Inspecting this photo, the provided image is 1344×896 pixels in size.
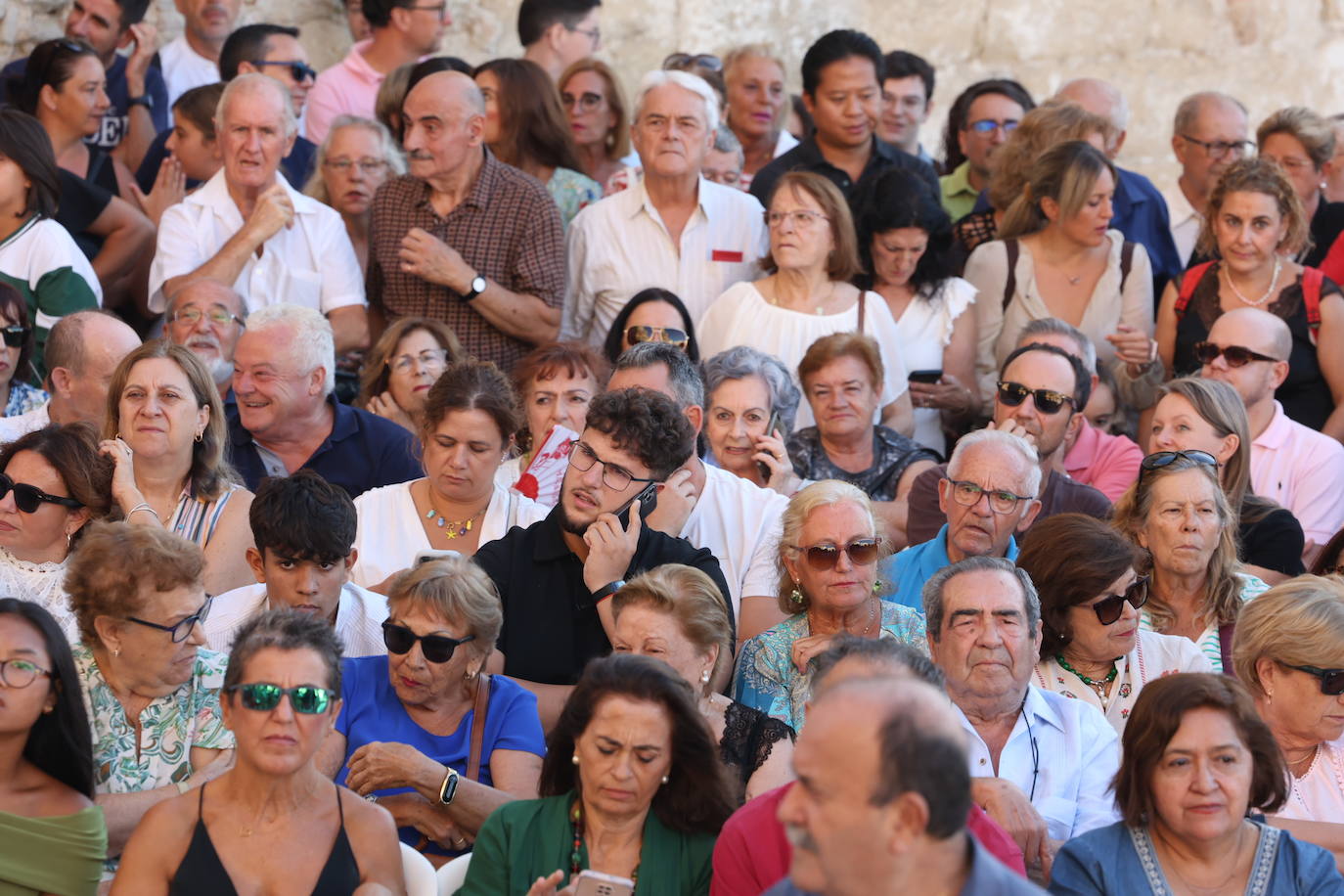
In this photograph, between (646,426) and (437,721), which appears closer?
(437,721)

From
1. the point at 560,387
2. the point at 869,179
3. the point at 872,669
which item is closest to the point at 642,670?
the point at 872,669

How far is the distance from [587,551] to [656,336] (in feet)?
5.43

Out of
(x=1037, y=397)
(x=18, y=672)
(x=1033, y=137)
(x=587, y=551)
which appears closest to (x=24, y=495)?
(x=18, y=672)

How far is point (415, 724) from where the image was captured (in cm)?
421

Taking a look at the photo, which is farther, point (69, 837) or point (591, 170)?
point (591, 170)

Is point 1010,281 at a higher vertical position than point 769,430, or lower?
higher

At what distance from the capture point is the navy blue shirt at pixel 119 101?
7812 mm

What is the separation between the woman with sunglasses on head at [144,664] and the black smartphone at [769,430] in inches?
82.3

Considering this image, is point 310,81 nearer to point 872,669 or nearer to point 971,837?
point 872,669

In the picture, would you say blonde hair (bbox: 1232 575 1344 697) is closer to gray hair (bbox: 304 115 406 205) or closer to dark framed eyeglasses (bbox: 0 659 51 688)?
dark framed eyeglasses (bbox: 0 659 51 688)

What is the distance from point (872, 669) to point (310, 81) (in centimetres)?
516

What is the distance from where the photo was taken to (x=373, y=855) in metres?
3.70

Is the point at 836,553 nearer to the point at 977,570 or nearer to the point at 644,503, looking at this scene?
the point at 977,570

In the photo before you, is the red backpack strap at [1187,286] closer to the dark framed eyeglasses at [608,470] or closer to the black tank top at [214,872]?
the dark framed eyeglasses at [608,470]
